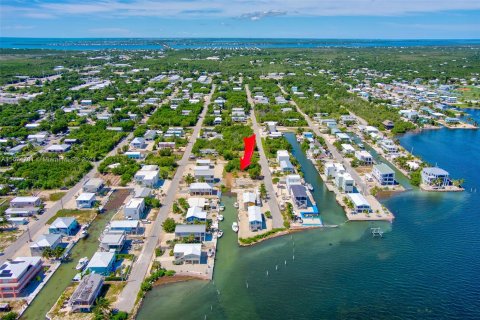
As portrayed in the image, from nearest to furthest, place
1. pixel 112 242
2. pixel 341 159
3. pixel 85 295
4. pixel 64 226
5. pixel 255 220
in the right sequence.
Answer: pixel 85 295 < pixel 112 242 < pixel 64 226 < pixel 255 220 < pixel 341 159

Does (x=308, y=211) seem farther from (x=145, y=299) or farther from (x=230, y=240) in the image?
(x=145, y=299)

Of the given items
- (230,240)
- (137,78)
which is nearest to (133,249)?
(230,240)

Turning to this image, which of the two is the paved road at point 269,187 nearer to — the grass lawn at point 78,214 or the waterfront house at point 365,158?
the waterfront house at point 365,158

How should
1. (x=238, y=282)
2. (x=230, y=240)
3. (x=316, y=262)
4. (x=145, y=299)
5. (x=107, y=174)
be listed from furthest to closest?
(x=107, y=174) < (x=230, y=240) < (x=316, y=262) < (x=238, y=282) < (x=145, y=299)

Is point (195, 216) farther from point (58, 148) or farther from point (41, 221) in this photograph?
point (58, 148)

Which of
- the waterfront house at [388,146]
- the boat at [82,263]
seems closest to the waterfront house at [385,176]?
the waterfront house at [388,146]

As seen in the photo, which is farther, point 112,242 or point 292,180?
point 292,180

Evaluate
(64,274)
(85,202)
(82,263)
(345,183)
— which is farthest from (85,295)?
(345,183)
